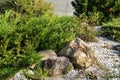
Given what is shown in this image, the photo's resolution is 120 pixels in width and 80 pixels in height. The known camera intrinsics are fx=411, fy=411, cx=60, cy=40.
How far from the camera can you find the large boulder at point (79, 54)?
6.93 m

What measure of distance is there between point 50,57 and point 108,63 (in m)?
1.17

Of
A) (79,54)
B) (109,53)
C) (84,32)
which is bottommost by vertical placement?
(109,53)

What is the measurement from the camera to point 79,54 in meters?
6.95

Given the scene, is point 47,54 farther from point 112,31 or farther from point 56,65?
point 112,31

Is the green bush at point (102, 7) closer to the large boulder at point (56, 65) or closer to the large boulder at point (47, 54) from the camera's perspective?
the large boulder at point (47, 54)

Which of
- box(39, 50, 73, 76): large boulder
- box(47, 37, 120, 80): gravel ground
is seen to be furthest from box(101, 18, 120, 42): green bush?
box(39, 50, 73, 76): large boulder

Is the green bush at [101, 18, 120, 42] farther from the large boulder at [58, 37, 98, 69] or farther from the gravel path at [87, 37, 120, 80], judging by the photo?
the large boulder at [58, 37, 98, 69]

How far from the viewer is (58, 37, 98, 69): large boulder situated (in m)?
6.93

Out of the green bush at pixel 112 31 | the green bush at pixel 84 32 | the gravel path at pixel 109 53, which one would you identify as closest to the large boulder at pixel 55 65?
the gravel path at pixel 109 53

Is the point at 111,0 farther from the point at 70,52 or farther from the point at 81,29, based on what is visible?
the point at 70,52

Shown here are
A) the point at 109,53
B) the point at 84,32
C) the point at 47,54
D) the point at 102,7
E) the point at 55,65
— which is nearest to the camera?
the point at 55,65

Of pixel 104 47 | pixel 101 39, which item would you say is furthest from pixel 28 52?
pixel 101 39

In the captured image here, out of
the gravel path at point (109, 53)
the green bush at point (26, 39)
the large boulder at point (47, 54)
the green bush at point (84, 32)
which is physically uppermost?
the green bush at point (26, 39)

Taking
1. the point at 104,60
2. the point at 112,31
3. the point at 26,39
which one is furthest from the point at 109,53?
the point at 26,39
